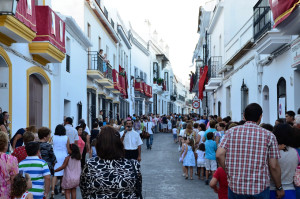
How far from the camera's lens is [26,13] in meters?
10.6

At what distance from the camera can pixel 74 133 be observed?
1055 centimetres

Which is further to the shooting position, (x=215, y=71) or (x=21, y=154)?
(x=215, y=71)

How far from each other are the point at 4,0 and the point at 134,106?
32.4 metres

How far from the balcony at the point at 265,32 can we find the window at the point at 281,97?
94cm

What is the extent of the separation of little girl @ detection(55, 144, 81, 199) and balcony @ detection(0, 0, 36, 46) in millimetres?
3119

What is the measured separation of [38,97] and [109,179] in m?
11.3

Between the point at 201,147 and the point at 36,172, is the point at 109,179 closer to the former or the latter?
the point at 36,172

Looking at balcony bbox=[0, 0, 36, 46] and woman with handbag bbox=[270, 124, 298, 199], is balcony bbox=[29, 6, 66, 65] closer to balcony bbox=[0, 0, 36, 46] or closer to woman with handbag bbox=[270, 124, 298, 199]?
balcony bbox=[0, 0, 36, 46]

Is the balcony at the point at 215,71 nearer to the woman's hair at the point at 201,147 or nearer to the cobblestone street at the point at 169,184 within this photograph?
the cobblestone street at the point at 169,184

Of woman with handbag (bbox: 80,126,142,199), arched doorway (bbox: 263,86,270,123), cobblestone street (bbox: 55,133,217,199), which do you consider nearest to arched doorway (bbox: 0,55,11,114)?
cobblestone street (bbox: 55,133,217,199)

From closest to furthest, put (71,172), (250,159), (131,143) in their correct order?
(250,159) → (71,172) → (131,143)

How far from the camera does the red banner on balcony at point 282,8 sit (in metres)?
8.90

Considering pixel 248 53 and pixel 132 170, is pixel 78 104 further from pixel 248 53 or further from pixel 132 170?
pixel 132 170

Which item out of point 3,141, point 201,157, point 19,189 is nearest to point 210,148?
point 201,157
